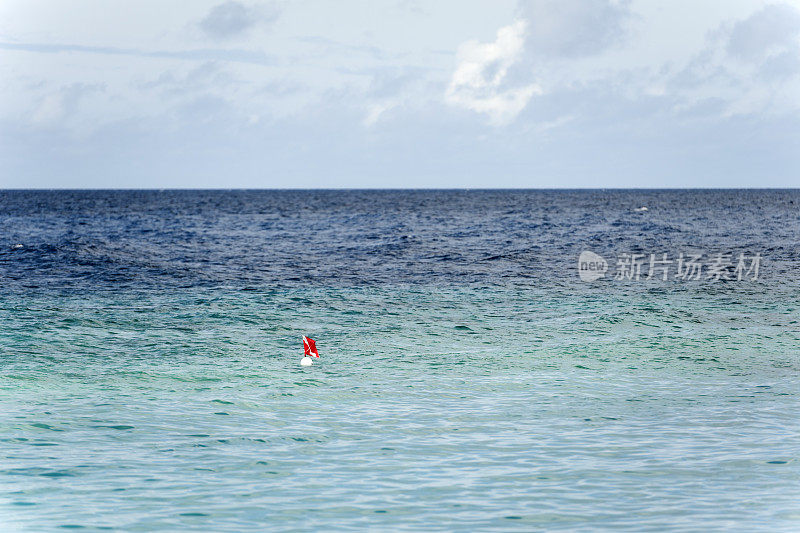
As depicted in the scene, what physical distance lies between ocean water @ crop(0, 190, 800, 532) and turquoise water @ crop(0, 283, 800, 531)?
0.18 feet

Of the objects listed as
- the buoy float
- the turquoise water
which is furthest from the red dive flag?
the turquoise water

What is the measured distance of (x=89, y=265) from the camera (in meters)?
43.2

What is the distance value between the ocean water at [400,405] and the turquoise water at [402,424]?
0.18 feet

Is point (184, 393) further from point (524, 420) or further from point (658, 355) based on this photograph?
point (658, 355)

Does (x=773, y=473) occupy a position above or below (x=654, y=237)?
below

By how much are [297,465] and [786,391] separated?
10639 mm

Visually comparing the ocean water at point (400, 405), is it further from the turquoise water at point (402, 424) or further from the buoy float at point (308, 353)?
the buoy float at point (308, 353)

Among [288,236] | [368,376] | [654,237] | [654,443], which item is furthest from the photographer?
[288,236]

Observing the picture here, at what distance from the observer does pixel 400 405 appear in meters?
15.5

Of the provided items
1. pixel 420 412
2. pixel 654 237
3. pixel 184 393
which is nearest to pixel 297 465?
pixel 420 412

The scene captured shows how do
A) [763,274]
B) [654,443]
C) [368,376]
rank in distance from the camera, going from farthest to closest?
1. [763,274]
2. [368,376]
3. [654,443]

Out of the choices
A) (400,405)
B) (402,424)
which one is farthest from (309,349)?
(402,424)

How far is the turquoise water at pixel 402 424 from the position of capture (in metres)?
10.3

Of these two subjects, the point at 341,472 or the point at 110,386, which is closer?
the point at 341,472
